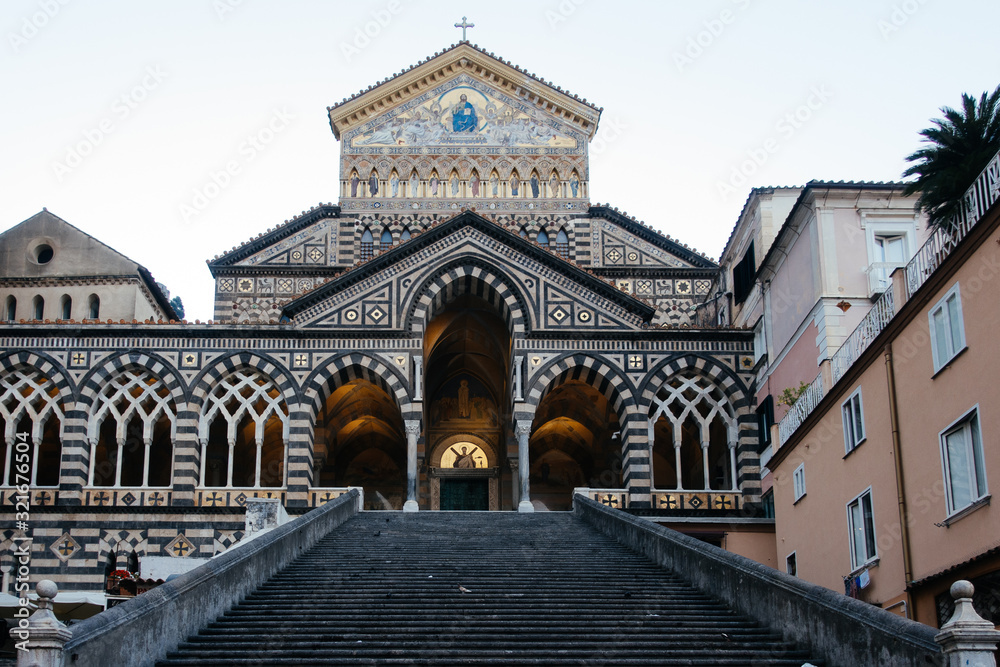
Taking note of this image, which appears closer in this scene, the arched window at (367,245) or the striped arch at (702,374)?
the striped arch at (702,374)

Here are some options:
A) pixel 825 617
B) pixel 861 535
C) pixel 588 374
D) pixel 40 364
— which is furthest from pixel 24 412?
pixel 825 617

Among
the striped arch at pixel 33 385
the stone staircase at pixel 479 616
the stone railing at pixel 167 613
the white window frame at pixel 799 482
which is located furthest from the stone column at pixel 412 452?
the stone railing at pixel 167 613

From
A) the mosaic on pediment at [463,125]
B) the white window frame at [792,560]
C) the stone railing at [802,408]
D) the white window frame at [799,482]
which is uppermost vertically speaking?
the mosaic on pediment at [463,125]

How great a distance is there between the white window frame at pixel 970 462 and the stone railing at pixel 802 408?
6.35 m

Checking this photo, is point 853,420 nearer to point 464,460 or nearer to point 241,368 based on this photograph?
point 241,368

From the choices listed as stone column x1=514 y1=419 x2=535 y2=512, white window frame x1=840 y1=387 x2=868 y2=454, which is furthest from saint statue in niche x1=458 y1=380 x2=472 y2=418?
white window frame x1=840 y1=387 x2=868 y2=454

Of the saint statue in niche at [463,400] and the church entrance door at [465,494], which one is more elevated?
the saint statue in niche at [463,400]

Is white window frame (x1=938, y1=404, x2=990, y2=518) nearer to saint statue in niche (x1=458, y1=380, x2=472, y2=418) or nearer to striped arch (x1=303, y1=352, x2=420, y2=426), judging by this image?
striped arch (x1=303, y1=352, x2=420, y2=426)

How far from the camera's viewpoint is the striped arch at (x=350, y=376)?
35.2 metres

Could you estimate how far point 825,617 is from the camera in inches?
553

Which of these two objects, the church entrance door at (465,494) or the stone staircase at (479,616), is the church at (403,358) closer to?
the church entrance door at (465,494)

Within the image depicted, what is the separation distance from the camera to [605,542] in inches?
950

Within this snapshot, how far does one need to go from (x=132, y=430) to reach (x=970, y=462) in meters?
29.5

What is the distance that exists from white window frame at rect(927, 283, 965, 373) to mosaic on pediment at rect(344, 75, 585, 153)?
2818cm
